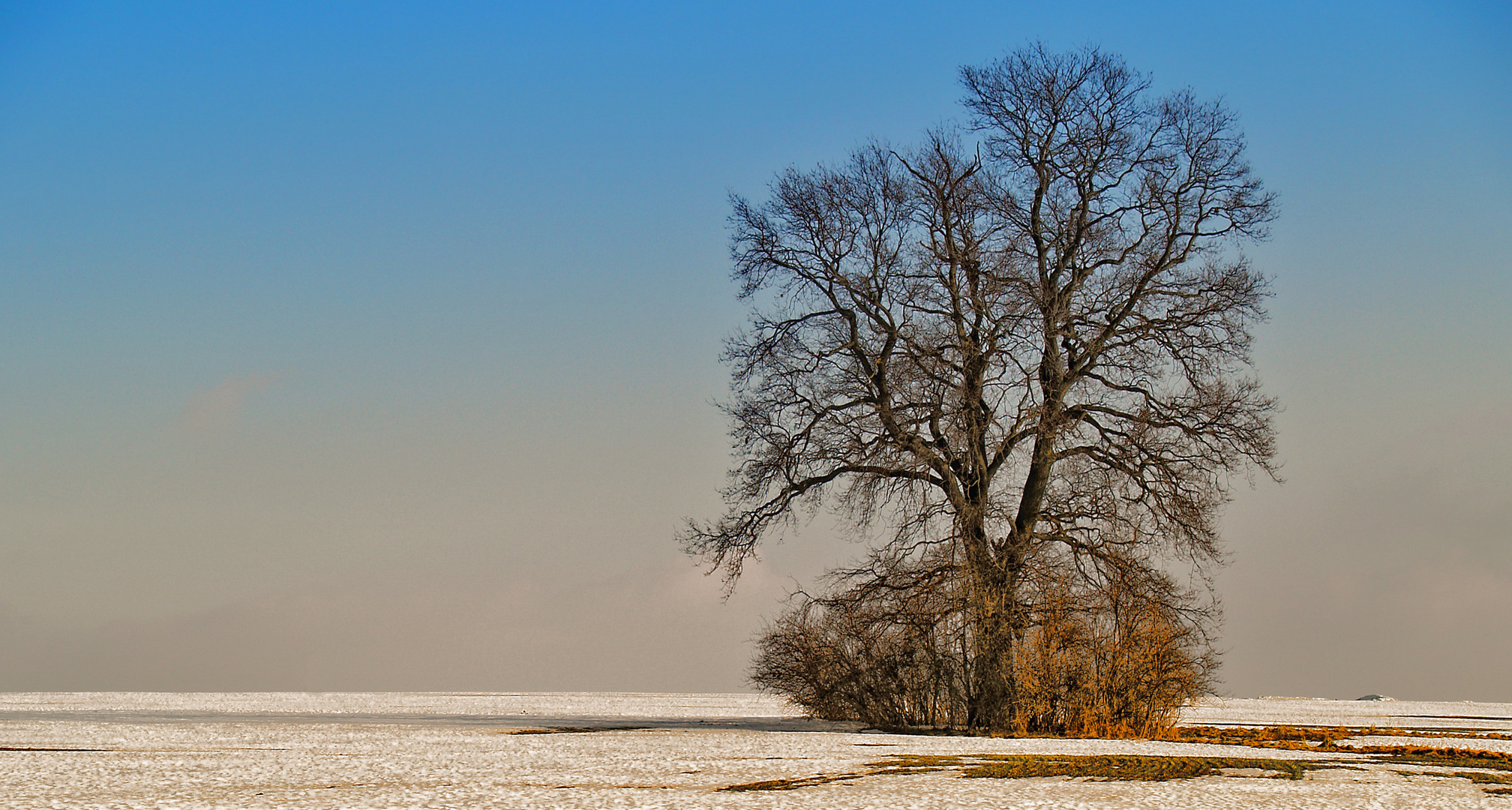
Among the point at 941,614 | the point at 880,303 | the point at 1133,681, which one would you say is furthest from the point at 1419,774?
the point at 880,303

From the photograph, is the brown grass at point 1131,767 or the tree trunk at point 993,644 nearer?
the brown grass at point 1131,767

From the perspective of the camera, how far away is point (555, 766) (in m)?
13.0

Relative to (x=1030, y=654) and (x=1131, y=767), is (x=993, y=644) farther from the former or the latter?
(x=1131, y=767)

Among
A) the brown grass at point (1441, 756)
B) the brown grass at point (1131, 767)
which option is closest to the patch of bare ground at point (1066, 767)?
the brown grass at point (1131, 767)

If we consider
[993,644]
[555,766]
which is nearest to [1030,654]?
[993,644]

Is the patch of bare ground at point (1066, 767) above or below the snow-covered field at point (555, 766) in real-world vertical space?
above

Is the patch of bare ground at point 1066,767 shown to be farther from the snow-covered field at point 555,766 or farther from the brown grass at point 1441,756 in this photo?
the brown grass at point 1441,756

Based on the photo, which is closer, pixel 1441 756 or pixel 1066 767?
pixel 1066 767

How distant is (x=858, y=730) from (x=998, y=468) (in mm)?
5230

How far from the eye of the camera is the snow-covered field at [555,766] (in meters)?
10.2

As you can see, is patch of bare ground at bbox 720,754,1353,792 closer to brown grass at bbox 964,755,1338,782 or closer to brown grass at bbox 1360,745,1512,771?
brown grass at bbox 964,755,1338,782

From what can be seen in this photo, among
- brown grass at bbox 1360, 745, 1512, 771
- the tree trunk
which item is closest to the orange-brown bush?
the tree trunk

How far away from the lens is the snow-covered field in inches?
400

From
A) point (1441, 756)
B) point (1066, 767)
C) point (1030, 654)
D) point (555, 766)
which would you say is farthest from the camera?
point (1030, 654)
